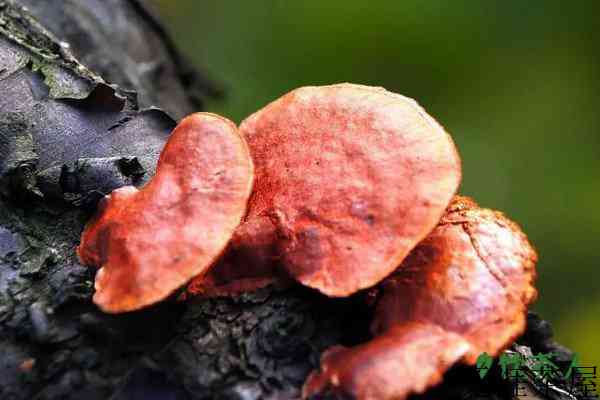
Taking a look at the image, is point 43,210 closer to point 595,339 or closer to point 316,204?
point 316,204

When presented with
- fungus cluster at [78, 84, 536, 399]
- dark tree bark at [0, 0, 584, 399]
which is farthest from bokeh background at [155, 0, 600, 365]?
fungus cluster at [78, 84, 536, 399]

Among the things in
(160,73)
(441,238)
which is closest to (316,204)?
(441,238)

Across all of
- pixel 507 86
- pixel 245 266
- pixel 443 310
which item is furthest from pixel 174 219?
pixel 507 86

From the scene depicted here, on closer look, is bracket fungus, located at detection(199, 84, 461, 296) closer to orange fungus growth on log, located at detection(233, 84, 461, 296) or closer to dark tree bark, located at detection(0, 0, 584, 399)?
orange fungus growth on log, located at detection(233, 84, 461, 296)

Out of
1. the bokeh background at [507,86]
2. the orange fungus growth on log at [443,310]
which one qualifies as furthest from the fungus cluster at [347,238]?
the bokeh background at [507,86]

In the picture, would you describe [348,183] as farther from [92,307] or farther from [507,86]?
[507,86]

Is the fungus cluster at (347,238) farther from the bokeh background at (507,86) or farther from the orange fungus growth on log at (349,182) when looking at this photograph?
the bokeh background at (507,86)
